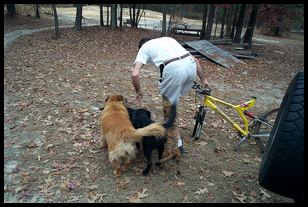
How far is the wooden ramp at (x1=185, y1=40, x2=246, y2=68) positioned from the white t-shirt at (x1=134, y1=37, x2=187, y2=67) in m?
8.62

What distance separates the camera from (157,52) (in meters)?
4.45

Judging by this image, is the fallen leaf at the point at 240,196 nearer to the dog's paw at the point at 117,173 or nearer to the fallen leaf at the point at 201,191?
the fallen leaf at the point at 201,191

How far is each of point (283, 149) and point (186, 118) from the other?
402 cm

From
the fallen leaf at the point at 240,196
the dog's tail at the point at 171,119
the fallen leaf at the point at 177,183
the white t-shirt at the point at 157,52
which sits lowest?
the fallen leaf at the point at 177,183

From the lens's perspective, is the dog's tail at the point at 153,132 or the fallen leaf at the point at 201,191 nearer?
the dog's tail at the point at 153,132

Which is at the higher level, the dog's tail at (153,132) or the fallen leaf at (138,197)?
the dog's tail at (153,132)

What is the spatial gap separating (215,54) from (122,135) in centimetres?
1031

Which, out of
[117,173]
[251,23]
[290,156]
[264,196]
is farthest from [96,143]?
[251,23]

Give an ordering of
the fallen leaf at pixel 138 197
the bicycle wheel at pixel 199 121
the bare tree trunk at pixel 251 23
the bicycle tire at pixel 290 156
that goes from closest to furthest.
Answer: the bicycle tire at pixel 290 156
the fallen leaf at pixel 138 197
the bicycle wheel at pixel 199 121
the bare tree trunk at pixel 251 23

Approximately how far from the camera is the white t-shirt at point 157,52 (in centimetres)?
442

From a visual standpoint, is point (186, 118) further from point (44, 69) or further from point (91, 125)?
point (44, 69)

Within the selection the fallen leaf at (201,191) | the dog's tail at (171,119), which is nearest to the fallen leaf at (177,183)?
the fallen leaf at (201,191)

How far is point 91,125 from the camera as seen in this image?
6195 millimetres

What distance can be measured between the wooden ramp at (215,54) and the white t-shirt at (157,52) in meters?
8.62
